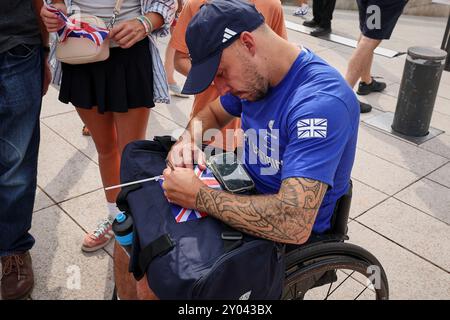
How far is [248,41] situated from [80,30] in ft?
3.08

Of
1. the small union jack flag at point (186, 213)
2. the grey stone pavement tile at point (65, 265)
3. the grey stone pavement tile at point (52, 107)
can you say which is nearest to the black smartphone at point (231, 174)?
the small union jack flag at point (186, 213)

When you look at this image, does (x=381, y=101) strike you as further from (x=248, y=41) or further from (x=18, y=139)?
(x=18, y=139)

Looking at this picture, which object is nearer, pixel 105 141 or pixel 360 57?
pixel 105 141

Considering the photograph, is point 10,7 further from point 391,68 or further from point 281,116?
point 391,68

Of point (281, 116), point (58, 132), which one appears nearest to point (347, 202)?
point (281, 116)

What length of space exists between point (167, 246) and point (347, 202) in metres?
0.82

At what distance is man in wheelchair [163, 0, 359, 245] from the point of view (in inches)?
59.5

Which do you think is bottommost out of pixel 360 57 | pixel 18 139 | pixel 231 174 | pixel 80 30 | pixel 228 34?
pixel 360 57

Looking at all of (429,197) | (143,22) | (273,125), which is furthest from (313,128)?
(429,197)

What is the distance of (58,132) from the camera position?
4309 millimetres

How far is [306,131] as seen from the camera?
1532mm

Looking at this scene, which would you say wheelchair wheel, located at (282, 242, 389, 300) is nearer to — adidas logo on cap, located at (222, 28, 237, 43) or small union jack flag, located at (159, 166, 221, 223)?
small union jack flag, located at (159, 166, 221, 223)

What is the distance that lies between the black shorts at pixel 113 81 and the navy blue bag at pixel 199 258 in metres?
0.83

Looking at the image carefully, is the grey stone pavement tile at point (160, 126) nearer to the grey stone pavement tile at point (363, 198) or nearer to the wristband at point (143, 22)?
the grey stone pavement tile at point (363, 198)
